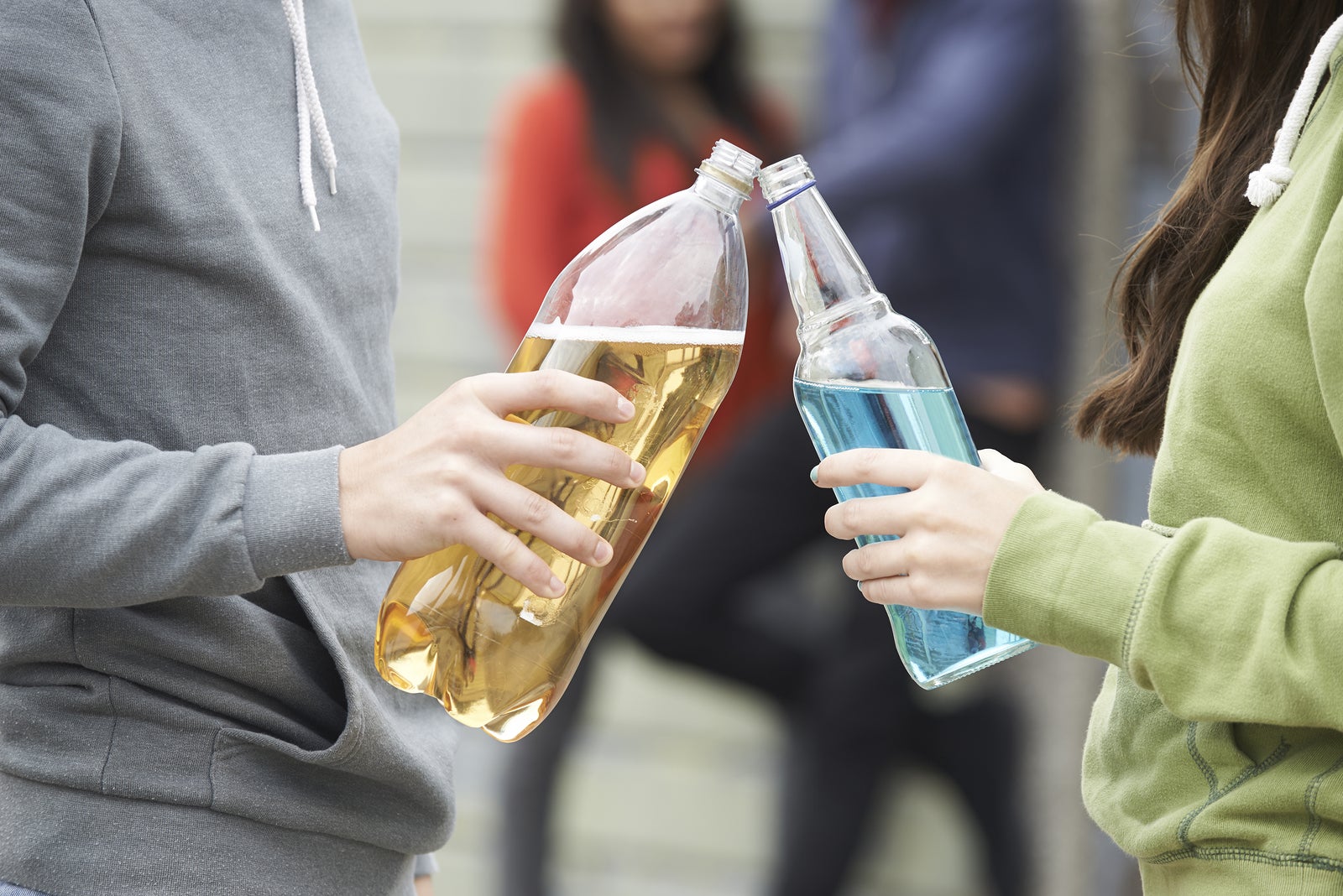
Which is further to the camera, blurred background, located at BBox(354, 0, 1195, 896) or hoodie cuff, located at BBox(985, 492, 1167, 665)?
blurred background, located at BBox(354, 0, 1195, 896)

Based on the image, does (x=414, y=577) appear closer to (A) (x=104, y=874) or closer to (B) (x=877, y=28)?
(A) (x=104, y=874)

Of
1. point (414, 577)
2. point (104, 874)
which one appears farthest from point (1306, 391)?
point (104, 874)

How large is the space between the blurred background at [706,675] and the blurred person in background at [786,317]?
6 centimetres

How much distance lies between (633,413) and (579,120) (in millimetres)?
1872

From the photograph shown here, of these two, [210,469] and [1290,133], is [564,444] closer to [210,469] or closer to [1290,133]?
[210,469]

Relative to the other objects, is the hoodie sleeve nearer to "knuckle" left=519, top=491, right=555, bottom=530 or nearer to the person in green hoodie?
"knuckle" left=519, top=491, right=555, bottom=530

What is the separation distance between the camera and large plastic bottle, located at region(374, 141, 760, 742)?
0.97m

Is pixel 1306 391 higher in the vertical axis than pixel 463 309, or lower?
higher

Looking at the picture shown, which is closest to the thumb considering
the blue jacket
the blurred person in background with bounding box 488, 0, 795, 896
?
the blue jacket

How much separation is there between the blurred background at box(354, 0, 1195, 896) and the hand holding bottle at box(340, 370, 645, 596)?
165cm

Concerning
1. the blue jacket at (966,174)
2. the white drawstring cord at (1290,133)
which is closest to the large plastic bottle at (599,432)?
the white drawstring cord at (1290,133)

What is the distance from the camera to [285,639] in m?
1.01

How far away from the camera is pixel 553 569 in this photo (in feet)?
3.23

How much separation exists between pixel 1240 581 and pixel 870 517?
21cm
